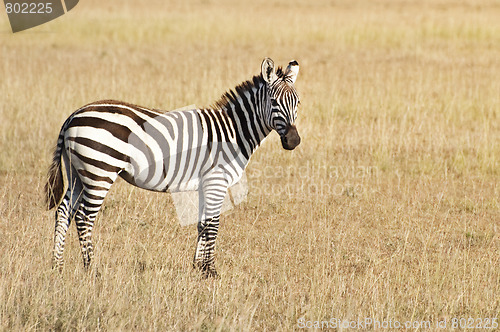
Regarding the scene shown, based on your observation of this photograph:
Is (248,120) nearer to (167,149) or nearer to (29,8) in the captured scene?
(167,149)

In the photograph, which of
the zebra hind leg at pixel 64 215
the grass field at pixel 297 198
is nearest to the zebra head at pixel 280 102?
the grass field at pixel 297 198

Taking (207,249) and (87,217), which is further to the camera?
(207,249)

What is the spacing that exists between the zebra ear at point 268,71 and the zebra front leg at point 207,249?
1473 millimetres

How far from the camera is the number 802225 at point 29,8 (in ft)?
88.6

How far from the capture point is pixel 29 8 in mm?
27234

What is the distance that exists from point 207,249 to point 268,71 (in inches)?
73.8

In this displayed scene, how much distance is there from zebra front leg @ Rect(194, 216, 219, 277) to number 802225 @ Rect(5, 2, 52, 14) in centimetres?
2365

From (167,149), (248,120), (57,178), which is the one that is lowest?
(57,178)

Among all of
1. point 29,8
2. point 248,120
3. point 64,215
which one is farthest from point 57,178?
point 29,8

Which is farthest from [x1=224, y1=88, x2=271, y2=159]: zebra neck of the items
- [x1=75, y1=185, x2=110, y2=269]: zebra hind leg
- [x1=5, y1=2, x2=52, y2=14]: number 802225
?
[x1=5, y1=2, x2=52, y2=14]: number 802225

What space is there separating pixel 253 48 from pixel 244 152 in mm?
15474

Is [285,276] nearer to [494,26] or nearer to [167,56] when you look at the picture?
[167,56]

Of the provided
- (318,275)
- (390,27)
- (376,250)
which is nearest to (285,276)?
(318,275)

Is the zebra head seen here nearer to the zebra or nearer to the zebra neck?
the zebra
